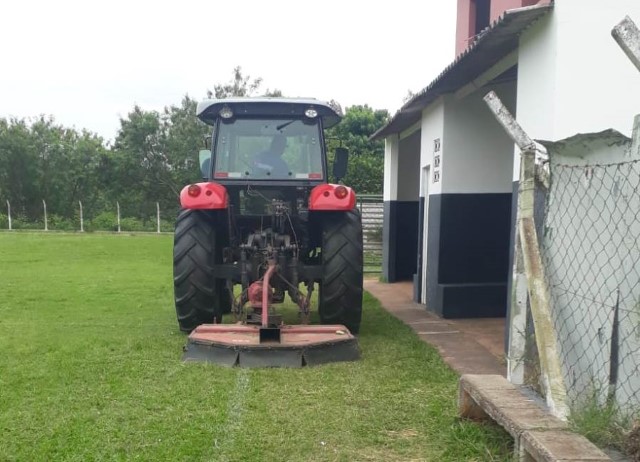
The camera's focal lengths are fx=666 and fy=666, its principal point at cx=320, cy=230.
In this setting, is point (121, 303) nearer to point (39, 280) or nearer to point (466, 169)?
point (39, 280)

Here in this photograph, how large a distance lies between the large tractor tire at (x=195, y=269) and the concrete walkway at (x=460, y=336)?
233cm

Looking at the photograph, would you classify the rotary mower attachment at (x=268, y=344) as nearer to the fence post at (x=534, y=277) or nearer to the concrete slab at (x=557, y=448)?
the fence post at (x=534, y=277)

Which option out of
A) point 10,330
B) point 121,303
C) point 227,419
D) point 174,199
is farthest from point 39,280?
point 174,199

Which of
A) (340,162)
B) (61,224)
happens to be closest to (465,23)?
(340,162)

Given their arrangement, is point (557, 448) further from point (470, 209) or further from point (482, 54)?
point (470, 209)

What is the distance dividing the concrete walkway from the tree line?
2324 cm

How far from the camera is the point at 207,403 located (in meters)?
4.46

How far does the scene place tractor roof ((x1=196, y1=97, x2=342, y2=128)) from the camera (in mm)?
6898

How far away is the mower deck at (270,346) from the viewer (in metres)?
5.34

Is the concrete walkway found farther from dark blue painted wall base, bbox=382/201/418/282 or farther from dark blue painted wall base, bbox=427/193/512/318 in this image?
dark blue painted wall base, bbox=382/201/418/282

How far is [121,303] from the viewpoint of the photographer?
30.7 ft

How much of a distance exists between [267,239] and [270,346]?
154 cm

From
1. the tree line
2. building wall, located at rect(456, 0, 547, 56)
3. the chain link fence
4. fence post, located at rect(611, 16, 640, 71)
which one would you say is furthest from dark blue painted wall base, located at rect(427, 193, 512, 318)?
the tree line

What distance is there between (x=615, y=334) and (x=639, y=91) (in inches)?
101
